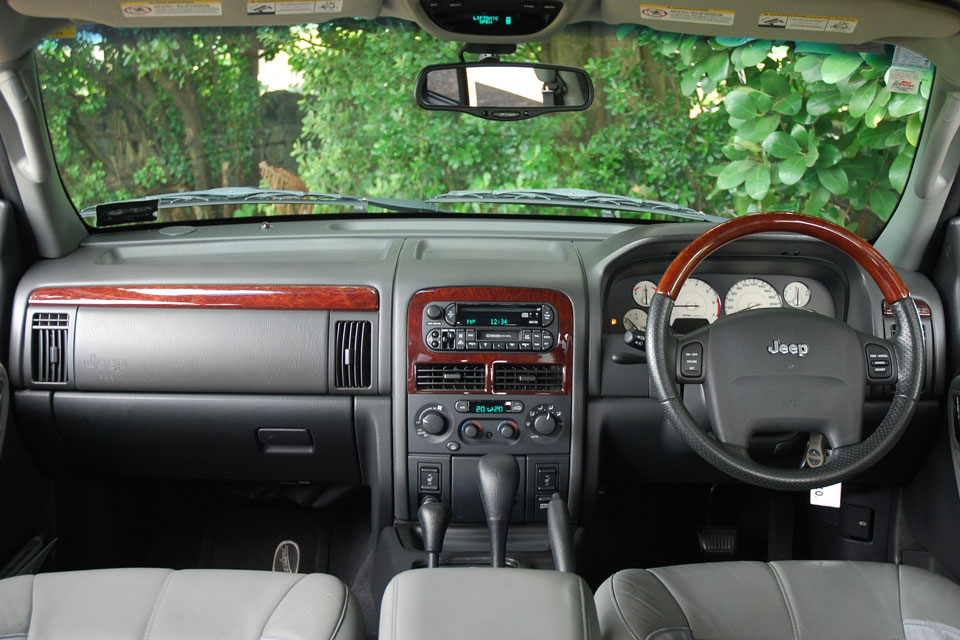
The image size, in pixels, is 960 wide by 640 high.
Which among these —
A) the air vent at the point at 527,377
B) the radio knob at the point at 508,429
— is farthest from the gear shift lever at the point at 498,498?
the air vent at the point at 527,377

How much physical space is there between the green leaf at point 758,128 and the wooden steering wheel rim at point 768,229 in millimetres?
1022

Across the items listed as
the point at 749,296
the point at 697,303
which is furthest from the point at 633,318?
the point at 749,296

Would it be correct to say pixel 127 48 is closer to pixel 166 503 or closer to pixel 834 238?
pixel 166 503

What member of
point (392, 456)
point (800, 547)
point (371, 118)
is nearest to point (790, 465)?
point (800, 547)

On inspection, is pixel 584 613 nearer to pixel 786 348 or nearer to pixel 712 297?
pixel 786 348

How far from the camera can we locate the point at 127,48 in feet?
9.93

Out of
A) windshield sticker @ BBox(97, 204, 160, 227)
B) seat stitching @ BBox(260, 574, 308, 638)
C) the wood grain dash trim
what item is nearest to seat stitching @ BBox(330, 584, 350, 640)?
seat stitching @ BBox(260, 574, 308, 638)

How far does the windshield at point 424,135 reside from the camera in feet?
10.0

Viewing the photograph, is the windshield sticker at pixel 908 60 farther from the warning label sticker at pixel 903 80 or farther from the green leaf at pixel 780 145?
the green leaf at pixel 780 145

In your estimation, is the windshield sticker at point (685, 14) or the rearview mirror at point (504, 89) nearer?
the windshield sticker at point (685, 14)

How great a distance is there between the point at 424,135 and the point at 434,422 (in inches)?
45.6

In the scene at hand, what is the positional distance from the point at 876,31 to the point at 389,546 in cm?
210

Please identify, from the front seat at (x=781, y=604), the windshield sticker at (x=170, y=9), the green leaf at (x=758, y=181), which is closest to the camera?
the front seat at (x=781, y=604)

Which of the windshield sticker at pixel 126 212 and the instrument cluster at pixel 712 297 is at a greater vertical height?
the windshield sticker at pixel 126 212
